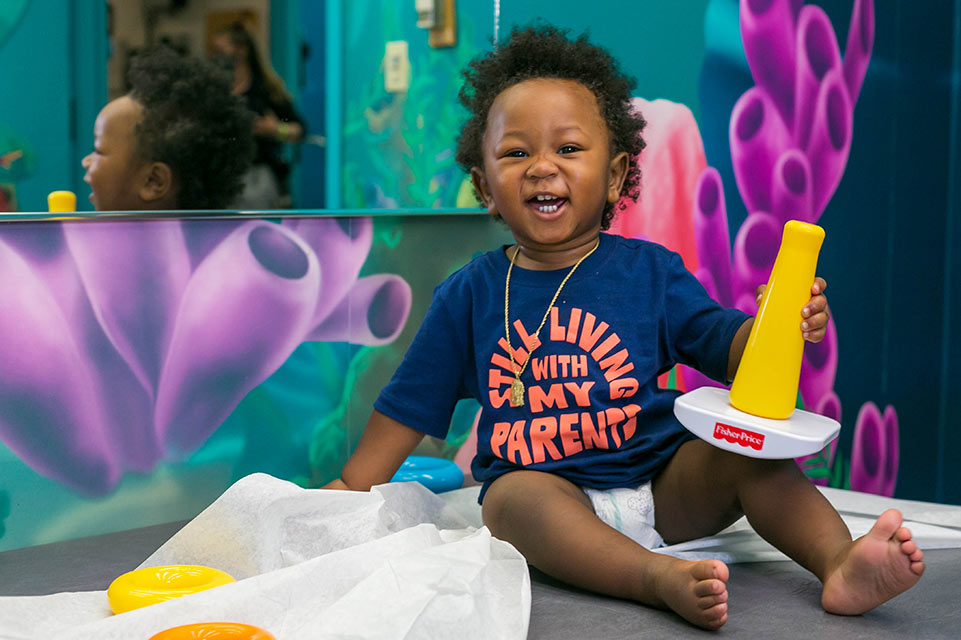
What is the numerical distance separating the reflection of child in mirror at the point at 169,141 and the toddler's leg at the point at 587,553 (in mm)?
509

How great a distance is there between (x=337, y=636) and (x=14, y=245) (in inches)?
21.6

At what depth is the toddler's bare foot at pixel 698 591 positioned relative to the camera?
79cm

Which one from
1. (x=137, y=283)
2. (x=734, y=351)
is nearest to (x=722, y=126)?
(x=734, y=351)

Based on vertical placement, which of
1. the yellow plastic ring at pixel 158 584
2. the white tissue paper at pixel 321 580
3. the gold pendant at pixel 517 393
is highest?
the gold pendant at pixel 517 393

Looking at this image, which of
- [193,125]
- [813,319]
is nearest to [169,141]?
[193,125]

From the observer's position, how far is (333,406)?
134cm

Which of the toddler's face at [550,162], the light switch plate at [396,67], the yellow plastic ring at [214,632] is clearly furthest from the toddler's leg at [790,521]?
the light switch plate at [396,67]

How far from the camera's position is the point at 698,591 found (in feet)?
2.61

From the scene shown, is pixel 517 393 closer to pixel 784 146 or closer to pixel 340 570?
pixel 340 570

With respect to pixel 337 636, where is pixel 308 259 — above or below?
above

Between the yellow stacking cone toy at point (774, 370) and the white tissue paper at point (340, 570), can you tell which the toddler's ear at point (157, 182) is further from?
the yellow stacking cone toy at point (774, 370)

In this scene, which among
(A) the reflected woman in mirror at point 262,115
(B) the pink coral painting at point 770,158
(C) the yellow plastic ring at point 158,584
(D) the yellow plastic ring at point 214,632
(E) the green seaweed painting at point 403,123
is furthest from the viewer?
(B) the pink coral painting at point 770,158

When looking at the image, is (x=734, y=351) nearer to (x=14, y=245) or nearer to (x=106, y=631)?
(x=106, y=631)

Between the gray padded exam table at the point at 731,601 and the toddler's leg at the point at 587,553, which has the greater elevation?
the toddler's leg at the point at 587,553
